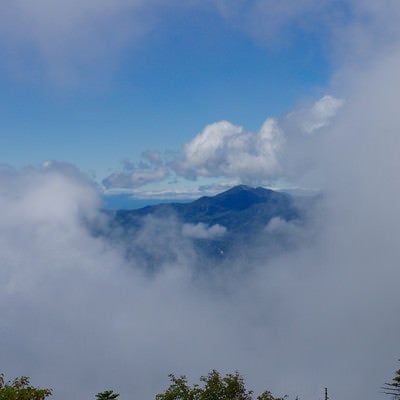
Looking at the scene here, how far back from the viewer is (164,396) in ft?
207

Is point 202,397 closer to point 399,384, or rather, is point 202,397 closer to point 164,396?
point 164,396

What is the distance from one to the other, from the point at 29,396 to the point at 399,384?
71.9m

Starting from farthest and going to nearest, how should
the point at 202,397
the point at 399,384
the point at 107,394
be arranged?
the point at 399,384, the point at 202,397, the point at 107,394

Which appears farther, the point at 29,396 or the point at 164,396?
the point at 164,396

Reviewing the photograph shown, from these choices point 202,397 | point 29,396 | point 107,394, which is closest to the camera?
point 29,396

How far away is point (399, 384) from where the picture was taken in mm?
79625

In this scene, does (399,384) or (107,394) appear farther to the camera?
(399,384)

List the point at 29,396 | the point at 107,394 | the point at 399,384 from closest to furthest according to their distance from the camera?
1. the point at 29,396
2. the point at 107,394
3. the point at 399,384

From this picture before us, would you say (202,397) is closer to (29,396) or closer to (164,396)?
(164,396)

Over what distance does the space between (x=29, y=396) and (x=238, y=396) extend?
35.7 meters

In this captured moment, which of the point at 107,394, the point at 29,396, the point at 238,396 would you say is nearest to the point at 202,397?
the point at 238,396

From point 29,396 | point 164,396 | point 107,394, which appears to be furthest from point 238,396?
point 29,396

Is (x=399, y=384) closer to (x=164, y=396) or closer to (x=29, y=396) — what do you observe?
(x=164, y=396)

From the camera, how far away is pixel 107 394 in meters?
47.0
